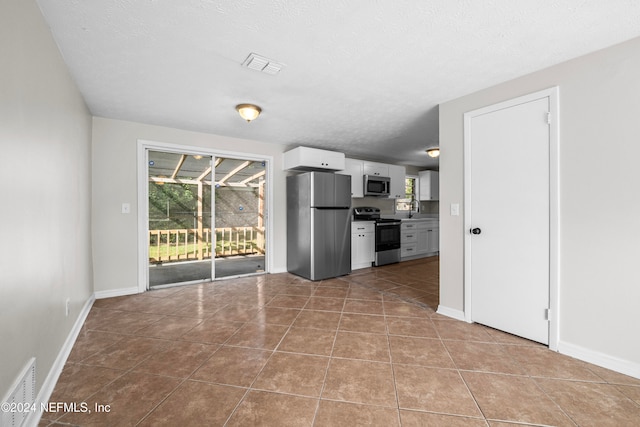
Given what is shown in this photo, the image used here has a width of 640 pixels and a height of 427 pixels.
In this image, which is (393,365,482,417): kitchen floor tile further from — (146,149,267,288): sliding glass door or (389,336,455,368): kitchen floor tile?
(146,149,267,288): sliding glass door

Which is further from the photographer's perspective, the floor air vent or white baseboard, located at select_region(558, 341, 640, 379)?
white baseboard, located at select_region(558, 341, 640, 379)

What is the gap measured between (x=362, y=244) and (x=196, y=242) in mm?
2893

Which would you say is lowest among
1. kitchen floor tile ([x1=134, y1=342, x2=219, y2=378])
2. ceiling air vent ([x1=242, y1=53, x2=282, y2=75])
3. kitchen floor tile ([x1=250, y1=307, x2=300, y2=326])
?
kitchen floor tile ([x1=250, y1=307, x2=300, y2=326])

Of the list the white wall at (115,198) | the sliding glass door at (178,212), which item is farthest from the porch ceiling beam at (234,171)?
the white wall at (115,198)

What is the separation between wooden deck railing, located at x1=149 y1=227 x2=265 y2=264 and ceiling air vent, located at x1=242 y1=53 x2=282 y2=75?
277 cm

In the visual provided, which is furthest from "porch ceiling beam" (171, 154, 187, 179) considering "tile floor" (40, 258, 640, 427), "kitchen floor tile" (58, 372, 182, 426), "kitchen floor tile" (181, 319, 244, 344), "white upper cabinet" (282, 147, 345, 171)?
"kitchen floor tile" (58, 372, 182, 426)

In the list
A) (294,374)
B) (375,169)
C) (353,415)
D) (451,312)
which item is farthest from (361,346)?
(375,169)

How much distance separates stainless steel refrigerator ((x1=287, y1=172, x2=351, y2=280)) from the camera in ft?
13.8

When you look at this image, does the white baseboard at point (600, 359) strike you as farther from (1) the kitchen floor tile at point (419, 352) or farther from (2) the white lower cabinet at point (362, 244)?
(2) the white lower cabinet at point (362, 244)

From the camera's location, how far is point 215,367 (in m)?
1.88

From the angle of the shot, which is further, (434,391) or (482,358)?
(482,358)

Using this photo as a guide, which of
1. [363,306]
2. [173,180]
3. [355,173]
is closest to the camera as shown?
[363,306]

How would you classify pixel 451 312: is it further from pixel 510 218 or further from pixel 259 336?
pixel 259 336

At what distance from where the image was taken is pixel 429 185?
6.75 meters
